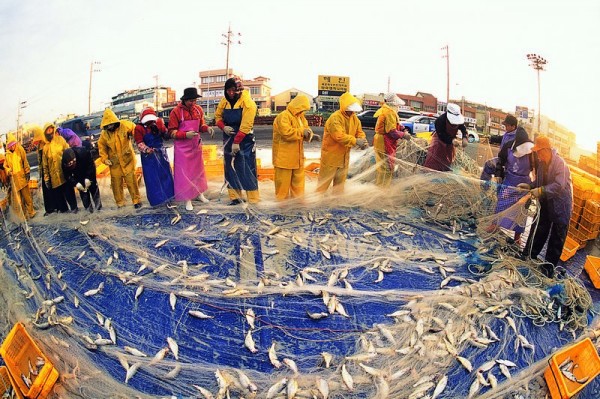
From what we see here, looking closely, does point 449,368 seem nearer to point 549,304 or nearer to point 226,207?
A: point 549,304

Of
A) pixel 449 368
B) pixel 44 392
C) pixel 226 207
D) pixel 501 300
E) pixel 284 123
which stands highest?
pixel 284 123

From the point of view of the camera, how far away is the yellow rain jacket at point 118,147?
20.1ft

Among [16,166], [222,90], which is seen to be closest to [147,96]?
[222,90]

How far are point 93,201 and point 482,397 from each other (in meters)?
5.97

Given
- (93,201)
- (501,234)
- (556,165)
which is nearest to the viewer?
(556,165)

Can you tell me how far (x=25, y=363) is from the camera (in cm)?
371

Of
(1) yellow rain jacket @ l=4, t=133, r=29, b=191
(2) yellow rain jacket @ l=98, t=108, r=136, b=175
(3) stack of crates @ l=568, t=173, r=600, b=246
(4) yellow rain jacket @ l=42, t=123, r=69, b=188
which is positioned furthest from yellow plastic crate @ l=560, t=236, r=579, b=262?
(1) yellow rain jacket @ l=4, t=133, r=29, b=191

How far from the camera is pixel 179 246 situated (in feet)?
15.8

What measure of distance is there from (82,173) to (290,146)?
3.62 metres

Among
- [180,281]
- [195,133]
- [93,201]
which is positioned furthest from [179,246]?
[93,201]

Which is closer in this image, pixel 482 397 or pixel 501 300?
pixel 482 397

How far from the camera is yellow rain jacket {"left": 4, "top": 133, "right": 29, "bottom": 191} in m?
7.68

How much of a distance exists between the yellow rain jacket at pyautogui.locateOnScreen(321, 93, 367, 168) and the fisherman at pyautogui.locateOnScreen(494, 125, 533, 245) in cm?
218

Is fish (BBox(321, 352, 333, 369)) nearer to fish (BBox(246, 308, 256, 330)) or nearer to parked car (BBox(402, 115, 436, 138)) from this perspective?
fish (BBox(246, 308, 256, 330))
